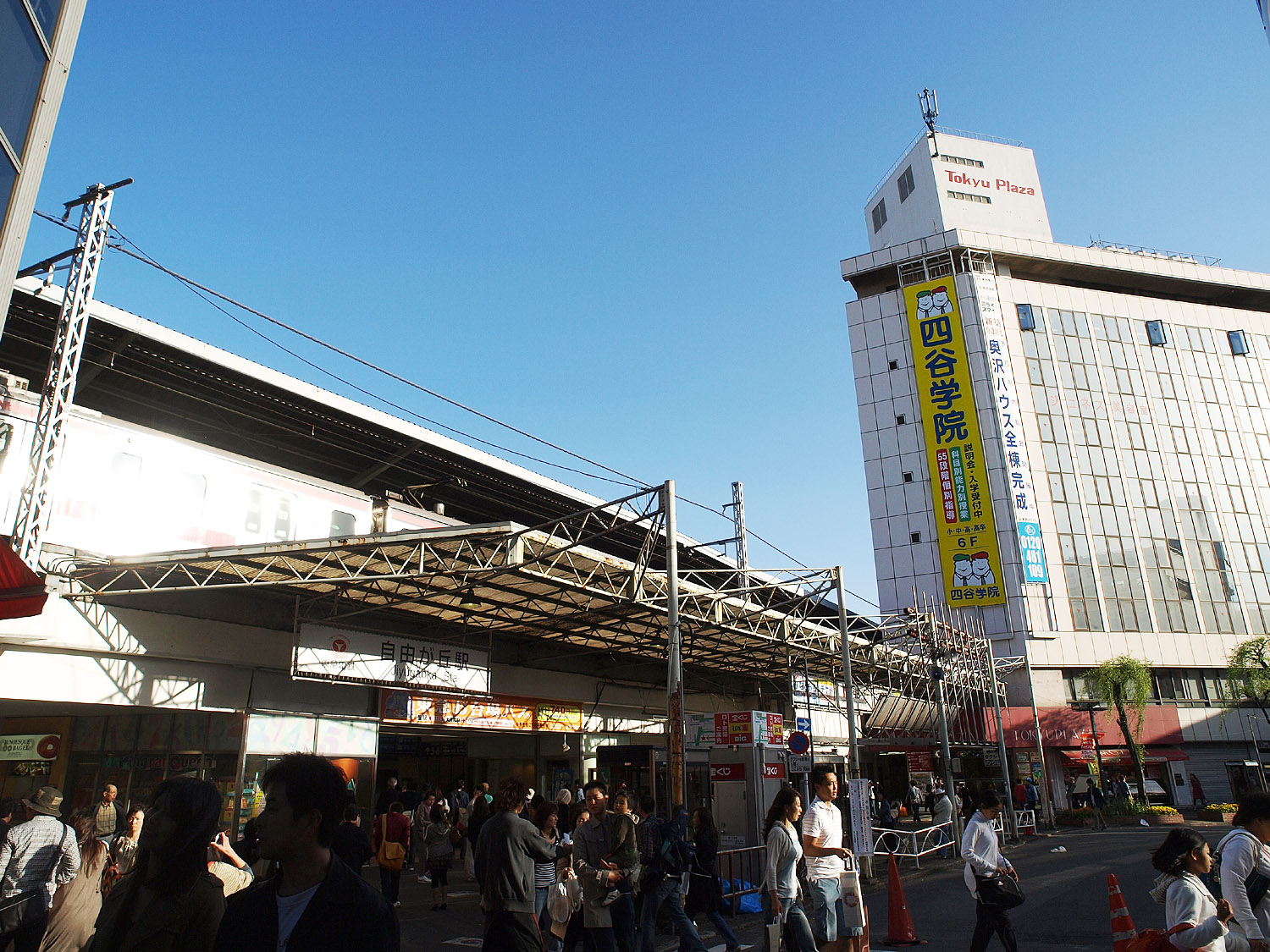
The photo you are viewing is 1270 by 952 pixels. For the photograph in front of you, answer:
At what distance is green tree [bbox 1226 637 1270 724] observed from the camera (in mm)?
38500

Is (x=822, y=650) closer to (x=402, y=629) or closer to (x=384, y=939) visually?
(x=402, y=629)

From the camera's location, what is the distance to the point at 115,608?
14.6m

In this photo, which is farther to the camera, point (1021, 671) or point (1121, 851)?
point (1021, 671)

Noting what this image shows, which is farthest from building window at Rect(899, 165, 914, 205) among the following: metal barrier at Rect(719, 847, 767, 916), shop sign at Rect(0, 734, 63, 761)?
shop sign at Rect(0, 734, 63, 761)

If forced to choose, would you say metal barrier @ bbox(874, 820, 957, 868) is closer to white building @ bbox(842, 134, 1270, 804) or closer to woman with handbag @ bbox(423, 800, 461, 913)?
woman with handbag @ bbox(423, 800, 461, 913)

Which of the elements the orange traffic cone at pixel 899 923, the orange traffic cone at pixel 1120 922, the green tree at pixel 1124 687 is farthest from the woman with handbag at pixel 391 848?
the green tree at pixel 1124 687

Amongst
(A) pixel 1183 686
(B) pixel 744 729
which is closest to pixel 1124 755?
(A) pixel 1183 686

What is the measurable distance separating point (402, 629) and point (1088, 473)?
41884 mm

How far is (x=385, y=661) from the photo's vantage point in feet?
59.7

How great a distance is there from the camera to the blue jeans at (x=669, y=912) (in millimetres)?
8141

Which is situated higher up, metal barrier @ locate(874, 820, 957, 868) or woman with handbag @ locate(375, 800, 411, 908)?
woman with handbag @ locate(375, 800, 411, 908)

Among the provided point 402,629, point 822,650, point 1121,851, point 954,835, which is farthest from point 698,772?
point 1121,851

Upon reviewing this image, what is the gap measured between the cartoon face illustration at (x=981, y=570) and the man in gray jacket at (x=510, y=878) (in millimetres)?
43368

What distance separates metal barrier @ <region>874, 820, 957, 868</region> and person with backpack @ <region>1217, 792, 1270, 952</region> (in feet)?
48.8
